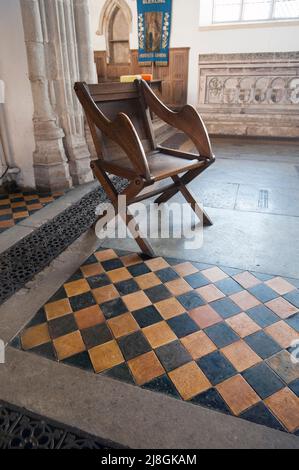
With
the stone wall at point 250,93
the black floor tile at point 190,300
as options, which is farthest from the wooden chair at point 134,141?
the stone wall at point 250,93

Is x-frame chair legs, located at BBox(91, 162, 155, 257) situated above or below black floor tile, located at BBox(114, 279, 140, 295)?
above

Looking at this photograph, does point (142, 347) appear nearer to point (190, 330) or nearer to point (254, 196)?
point (190, 330)

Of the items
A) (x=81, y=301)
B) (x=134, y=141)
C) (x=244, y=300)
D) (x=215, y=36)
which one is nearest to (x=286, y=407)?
(x=244, y=300)

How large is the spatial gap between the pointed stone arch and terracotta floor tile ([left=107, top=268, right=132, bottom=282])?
742 cm

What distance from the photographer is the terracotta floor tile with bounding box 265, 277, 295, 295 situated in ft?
5.50

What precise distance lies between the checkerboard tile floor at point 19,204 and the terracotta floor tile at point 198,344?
160cm

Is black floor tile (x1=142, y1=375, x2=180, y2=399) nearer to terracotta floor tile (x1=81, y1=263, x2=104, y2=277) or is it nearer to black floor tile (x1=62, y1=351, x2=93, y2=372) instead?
black floor tile (x1=62, y1=351, x2=93, y2=372)

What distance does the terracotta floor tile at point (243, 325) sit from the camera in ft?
4.66

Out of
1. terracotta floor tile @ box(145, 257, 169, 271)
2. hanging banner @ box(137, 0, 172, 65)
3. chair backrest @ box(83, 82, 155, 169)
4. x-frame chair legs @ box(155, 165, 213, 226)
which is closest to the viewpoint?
terracotta floor tile @ box(145, 257, 169, 271)

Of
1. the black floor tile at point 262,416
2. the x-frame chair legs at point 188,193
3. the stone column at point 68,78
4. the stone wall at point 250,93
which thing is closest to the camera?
the black floor tile at point 262,416

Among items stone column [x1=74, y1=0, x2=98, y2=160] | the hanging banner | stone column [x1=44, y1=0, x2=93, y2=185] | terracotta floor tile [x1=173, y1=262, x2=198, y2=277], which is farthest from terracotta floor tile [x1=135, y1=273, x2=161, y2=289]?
the hanging banner

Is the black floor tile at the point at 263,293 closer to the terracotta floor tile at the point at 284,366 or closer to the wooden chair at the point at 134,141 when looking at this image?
the terracotta floor tile at the point at 284,366

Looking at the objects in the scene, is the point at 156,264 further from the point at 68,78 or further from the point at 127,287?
the point at 68,78

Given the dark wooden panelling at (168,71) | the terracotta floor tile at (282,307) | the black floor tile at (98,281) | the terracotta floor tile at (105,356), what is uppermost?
the dark wooden panelling at (168,71)
